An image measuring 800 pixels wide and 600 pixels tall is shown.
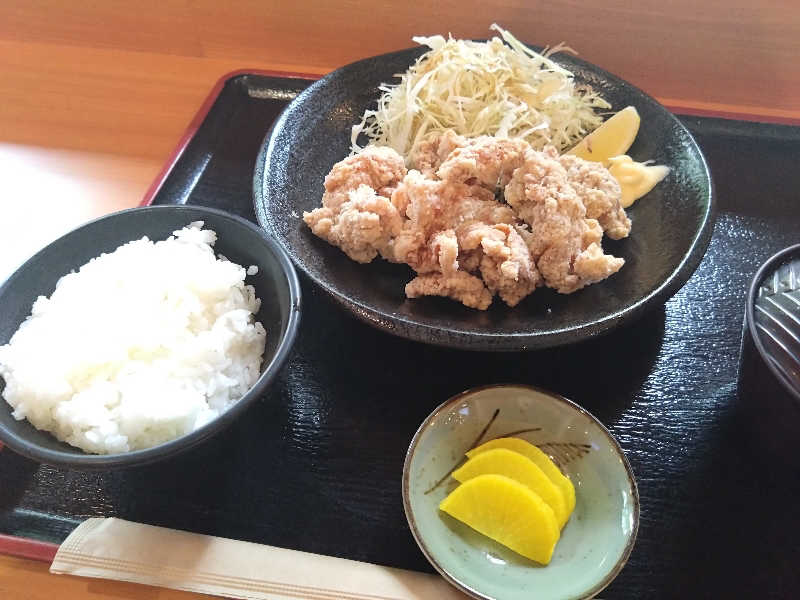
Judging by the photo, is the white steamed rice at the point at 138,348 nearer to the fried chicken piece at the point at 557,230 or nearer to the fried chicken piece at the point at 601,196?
the fried chicken piece at the point at 557,230

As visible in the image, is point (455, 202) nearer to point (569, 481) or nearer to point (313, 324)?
point (313, 324)

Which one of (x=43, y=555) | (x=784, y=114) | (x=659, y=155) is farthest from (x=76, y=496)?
(x=784, y=114)

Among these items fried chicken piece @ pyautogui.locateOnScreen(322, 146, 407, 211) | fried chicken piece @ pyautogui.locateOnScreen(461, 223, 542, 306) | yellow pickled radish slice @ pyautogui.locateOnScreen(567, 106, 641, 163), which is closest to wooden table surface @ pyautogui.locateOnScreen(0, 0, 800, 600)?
yellow pickled radish slice @ pyautogui.locateOnScreen(567, 106, 641, 163)

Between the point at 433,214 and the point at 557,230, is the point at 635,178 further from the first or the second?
the point at 433,214

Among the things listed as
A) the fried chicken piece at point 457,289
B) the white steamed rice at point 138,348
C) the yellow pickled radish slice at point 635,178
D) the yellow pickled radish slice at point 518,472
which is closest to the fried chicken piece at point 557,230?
the fried chicken piece at point 457,289

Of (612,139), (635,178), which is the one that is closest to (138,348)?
(635,178)

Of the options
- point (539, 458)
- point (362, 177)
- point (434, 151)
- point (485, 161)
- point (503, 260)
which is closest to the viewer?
point (539, 458)

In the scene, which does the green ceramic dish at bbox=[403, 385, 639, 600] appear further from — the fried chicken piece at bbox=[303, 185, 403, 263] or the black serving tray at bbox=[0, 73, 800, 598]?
the fried chicken piece at bbox=[303, 185, 403, 263]

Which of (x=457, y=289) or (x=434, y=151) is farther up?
(x=434, y=151)
